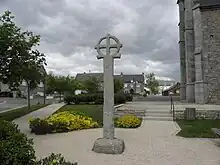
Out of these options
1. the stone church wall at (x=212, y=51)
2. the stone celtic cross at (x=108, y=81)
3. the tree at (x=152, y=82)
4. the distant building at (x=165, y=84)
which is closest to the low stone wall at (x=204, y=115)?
the stone celtic cross at (x=108, y=81)

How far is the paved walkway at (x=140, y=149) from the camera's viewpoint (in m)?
6.10

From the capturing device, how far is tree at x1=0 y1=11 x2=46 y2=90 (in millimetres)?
13914

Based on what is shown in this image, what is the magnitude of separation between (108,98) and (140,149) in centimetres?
165

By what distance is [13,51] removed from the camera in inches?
563

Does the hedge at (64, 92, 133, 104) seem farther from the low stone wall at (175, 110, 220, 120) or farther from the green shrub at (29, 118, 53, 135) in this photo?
the green shrub at (29, 118, 53, 135)

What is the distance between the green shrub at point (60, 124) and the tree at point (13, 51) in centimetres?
496

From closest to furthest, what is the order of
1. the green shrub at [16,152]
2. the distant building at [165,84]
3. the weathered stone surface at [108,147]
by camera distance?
the green shrub at [16,152] → the weathered stone surface at [108,147] → the distant building at [165,84]

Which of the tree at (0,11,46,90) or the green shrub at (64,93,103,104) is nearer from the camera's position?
the tree at (0,11,46,90)

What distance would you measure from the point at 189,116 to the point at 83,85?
125ft

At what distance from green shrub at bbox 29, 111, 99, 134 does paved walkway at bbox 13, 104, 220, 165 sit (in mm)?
476

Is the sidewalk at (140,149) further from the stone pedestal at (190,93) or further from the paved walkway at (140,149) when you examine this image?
the stone pedestal at (190,93)

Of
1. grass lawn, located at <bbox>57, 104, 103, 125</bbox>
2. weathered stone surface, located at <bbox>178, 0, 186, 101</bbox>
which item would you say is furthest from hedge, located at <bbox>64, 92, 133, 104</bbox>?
weathered stone surface, located at <bbox>178, 0, 186, 101</bbox>

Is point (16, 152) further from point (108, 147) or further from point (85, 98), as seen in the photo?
point (85, 98)

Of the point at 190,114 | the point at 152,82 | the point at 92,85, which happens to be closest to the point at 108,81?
the point at 190,114
